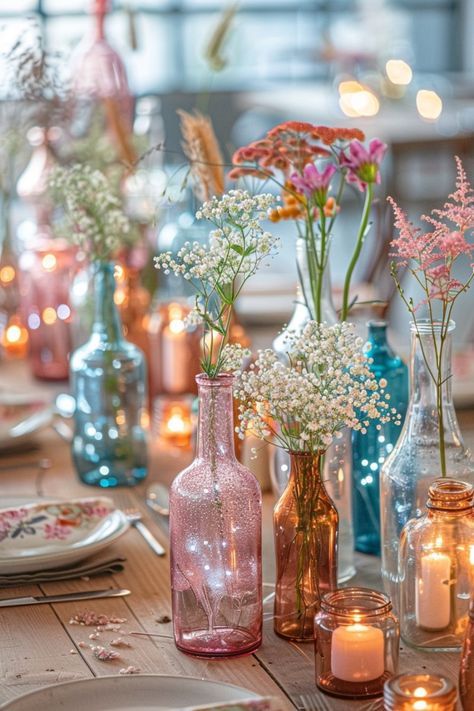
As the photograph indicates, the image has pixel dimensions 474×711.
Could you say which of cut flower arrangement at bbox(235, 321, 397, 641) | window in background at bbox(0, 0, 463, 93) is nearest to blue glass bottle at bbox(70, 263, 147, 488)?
cut flower arrangement at bbox(235, 321, 397, 641)

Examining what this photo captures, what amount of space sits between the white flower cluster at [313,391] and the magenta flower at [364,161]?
0.29 metres

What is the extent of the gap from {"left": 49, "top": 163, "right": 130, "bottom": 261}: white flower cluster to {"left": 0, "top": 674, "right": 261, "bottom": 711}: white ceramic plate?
0.77 metres

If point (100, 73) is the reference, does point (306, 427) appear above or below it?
below

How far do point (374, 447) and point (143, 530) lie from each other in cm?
33

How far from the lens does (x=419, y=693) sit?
0.89 metres

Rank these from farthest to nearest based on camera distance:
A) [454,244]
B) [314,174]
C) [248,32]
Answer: [248,32] < [314,174] < [454,244]

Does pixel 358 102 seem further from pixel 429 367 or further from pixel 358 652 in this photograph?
pixel 358 652

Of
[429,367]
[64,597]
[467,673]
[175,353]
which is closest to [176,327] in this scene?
[175,353]

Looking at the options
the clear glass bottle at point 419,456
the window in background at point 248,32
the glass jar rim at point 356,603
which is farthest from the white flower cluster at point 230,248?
the window in background at point 248,32

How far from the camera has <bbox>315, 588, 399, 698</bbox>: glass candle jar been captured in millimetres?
1015

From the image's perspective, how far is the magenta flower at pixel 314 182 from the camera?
4.37ft

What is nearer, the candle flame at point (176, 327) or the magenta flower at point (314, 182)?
the magenta flower at point (314, 182)

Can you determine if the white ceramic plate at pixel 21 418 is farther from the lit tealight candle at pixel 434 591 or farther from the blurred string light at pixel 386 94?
the blurred string light at pixel 386 94

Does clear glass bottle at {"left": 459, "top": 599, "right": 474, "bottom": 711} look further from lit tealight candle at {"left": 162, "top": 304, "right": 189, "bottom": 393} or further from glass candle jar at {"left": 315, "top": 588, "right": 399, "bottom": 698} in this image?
lit tealight candle at {"left": 162, "top": 304, "right": 189, "bottom": 393}
